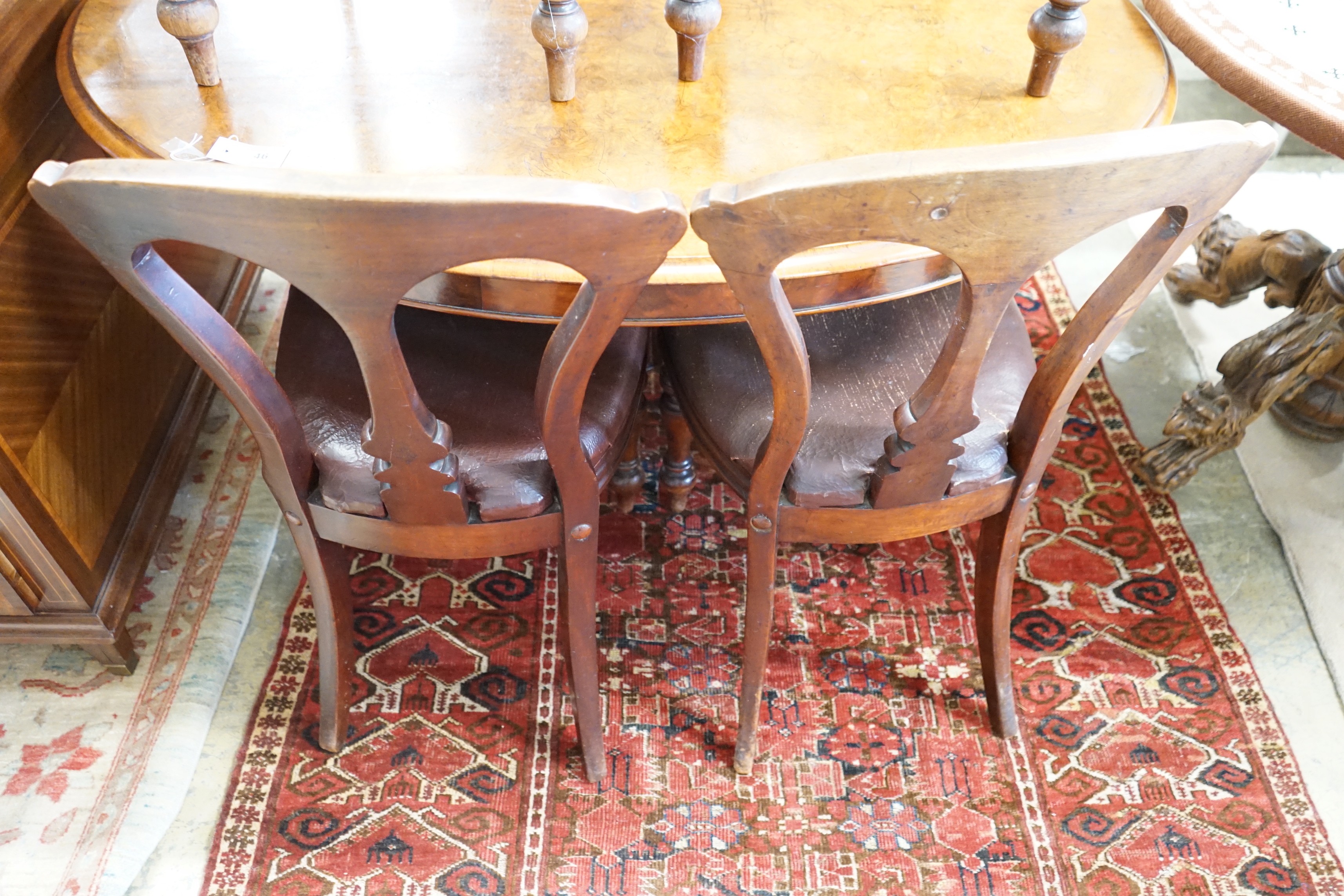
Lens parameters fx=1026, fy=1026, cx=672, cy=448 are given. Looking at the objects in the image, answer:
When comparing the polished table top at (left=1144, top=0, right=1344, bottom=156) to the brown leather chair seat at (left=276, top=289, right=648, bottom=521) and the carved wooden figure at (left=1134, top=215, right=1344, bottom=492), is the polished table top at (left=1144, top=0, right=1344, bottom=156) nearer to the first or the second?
the carved wooden figure at (left=1134, top=215, right=1344, bottom=492)

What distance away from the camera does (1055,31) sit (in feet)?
4.20

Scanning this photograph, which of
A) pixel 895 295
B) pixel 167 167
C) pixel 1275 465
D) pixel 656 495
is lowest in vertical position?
pixel 1275 465

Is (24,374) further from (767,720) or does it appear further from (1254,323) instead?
(1254,323)

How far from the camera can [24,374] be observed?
1.45 metres

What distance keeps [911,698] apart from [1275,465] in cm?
99

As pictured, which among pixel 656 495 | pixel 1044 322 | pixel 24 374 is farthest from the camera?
pixel 1044 322

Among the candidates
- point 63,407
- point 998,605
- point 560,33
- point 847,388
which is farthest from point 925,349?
point 63,407

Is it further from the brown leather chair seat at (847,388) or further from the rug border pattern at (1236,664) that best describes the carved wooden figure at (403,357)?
the rug border pattern at (1236,664)

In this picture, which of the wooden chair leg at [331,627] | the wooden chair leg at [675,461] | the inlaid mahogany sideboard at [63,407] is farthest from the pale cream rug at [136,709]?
the wooden chair leg at [675,461]

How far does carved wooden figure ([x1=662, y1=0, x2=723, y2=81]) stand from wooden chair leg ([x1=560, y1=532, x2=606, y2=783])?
0.62 m

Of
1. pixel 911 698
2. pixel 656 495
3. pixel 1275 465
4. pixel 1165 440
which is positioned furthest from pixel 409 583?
pixel 1275 465

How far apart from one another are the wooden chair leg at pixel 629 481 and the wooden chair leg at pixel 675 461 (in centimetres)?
5

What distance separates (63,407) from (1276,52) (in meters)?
1.87

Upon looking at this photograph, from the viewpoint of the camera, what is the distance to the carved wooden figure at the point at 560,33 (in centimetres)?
124
